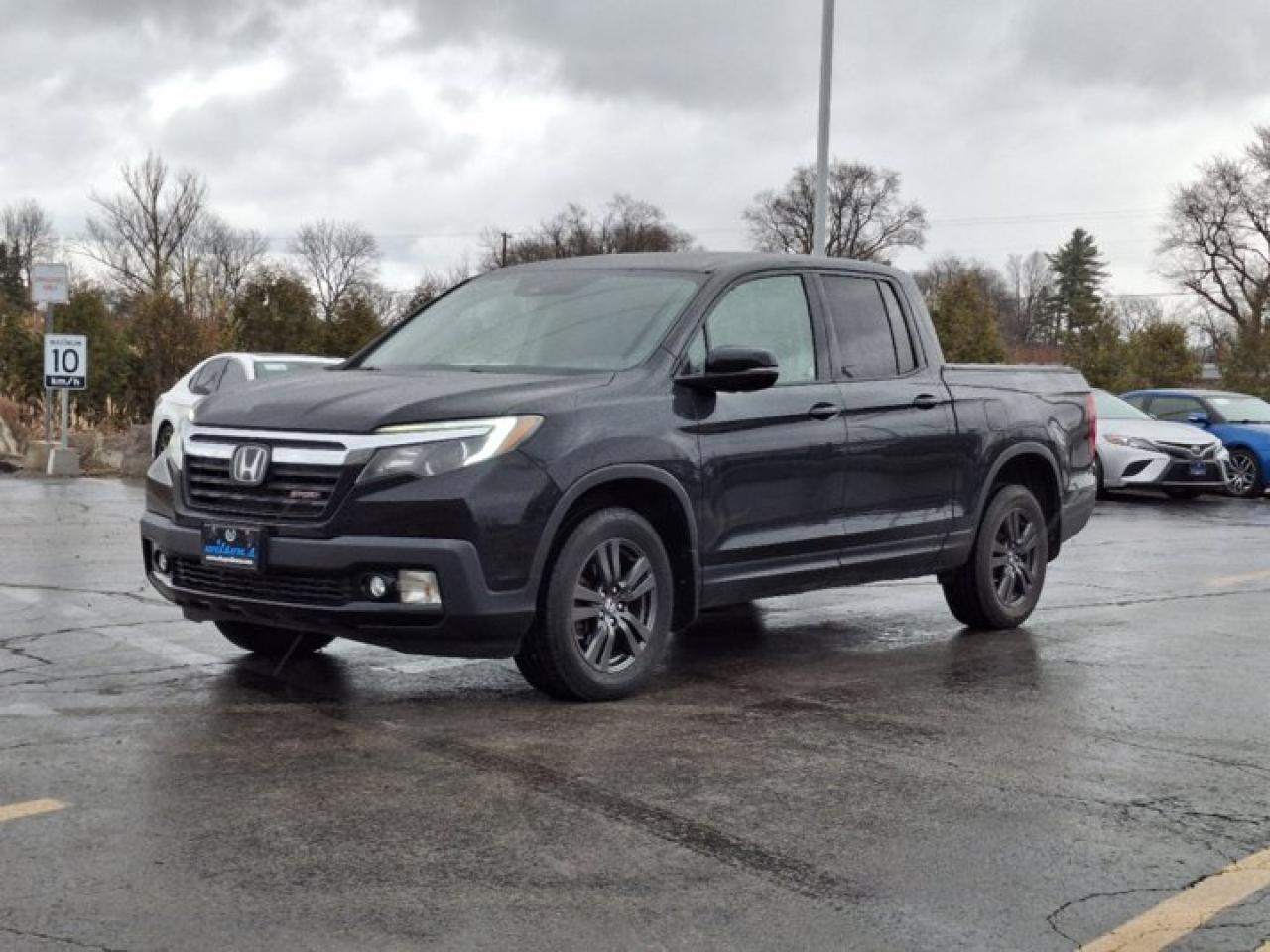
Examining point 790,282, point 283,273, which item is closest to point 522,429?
point 790,282

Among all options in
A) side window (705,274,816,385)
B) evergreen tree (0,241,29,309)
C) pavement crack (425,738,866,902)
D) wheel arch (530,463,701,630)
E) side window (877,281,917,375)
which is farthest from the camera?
evergreen tree (0,241,29,309)

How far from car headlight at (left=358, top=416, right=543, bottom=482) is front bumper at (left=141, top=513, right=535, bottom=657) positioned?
260 mm

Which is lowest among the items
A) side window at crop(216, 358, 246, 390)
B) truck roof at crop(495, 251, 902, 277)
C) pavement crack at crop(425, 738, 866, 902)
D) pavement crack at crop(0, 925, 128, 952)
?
pavement crack at crop(0, 925, 128, 952)

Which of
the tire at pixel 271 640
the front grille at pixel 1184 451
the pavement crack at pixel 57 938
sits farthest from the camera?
the front grille at pixel 1184 451

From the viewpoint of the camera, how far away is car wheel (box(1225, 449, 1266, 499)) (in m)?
23.2

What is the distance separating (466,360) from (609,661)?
1.51 metres

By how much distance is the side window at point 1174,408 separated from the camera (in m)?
24.0

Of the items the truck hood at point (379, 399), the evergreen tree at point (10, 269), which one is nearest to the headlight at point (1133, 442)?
the truck hood at point (379, 399)

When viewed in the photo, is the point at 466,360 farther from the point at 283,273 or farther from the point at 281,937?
the point at 283,273

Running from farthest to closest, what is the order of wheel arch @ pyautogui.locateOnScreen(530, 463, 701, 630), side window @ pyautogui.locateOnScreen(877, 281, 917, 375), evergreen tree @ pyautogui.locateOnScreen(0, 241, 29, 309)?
1. evergreen tree @ pyautogui.locateOnScreen(0, 241, 29, 309)
2. side window @ pyautogui.locateOnScreen(877, 281, 917, 375)
3. wheel arch @ pyautogui.locateOnScreen(530, 463, 701, 630)

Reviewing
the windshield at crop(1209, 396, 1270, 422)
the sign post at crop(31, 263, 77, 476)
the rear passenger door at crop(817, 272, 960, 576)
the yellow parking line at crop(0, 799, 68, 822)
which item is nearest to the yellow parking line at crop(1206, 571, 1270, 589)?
the rear passenger door at crop(817, 272, 960, 576)

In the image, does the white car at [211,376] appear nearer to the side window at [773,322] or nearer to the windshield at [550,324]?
the windshield at [550,324]

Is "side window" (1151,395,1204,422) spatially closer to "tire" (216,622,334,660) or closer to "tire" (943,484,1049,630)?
"tire" (943,484,1049,630)

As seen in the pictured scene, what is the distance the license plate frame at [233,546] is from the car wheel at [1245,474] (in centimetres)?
1928
